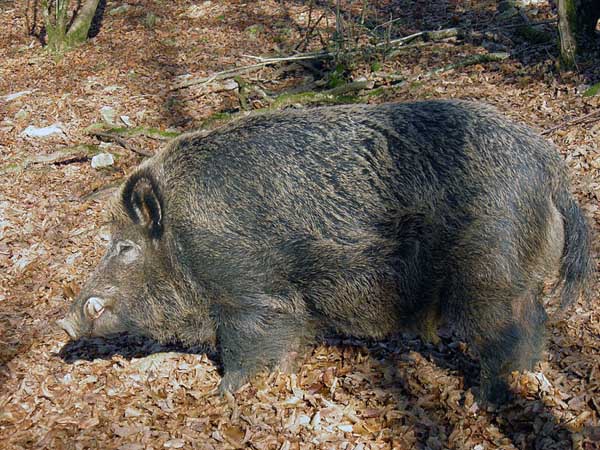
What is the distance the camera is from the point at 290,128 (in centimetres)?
482

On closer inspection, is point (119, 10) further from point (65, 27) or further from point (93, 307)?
point (93, 307)

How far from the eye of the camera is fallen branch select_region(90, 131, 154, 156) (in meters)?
8.68

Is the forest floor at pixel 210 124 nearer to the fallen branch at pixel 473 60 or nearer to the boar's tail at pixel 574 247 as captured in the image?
the fallen branch at pixel 473 60

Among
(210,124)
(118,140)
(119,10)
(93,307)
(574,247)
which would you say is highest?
(119,10)

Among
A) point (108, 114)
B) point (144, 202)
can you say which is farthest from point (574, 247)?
point (108, 114)

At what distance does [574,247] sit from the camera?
4523 mm

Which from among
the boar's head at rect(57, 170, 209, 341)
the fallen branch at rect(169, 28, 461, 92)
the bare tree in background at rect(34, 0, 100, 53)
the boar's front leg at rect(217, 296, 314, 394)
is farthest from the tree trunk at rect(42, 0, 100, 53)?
the boar's front leg at rect(217, 296, 314, 394)

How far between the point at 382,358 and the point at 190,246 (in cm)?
192

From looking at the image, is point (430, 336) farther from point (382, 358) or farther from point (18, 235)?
point (18, 235)

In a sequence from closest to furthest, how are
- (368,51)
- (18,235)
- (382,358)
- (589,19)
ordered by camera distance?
1. (382,358)
2. (18,235)
3. (589,19)
4. (368,51)

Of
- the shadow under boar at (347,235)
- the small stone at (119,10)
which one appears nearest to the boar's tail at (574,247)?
the shadow under boar at (347,235)

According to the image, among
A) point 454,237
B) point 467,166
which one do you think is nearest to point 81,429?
point 454,237

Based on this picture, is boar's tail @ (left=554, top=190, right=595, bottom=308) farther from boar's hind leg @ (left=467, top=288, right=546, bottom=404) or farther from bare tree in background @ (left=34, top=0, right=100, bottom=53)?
bare tree in background @ (left=34, top=0, right=100, bottom=53)

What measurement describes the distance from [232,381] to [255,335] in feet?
1.63
